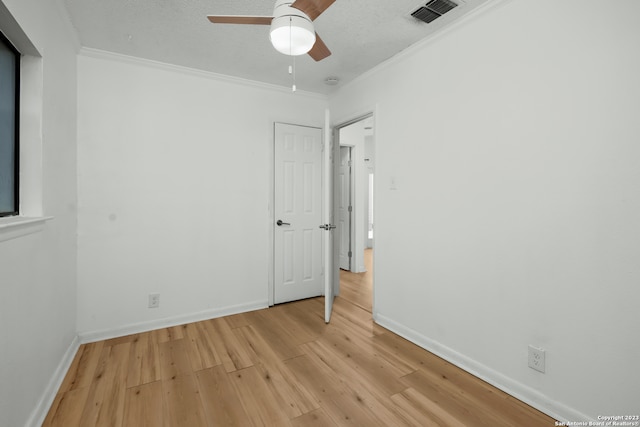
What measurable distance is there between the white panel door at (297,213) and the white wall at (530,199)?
1319mm

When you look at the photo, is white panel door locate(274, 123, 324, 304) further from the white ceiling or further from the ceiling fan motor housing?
the ceiling fan motor housing

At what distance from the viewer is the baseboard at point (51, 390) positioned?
1.60 m

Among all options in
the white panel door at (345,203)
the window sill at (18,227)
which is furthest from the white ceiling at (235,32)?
the white panel door at (345,203)

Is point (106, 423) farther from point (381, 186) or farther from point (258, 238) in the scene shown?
point (381, 186)

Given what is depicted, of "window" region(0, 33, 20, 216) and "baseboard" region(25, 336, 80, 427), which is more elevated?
"window" region(0, 33, 20, 216)

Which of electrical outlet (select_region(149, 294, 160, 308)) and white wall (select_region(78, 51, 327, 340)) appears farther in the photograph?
electrical outlet (select_region(149, 294, 160, 308))

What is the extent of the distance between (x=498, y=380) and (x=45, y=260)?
3039mm

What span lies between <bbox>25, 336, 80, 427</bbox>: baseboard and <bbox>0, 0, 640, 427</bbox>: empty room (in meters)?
0.02

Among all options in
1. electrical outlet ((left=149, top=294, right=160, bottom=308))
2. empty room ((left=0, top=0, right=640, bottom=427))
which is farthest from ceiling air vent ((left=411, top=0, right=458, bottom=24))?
electrical outlet ((left=149, top=294, right=160, bottom=308))

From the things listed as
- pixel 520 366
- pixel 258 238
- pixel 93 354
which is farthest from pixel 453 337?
pixel 93 354

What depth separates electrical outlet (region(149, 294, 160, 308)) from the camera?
9.53 feet

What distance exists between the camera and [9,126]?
1.59 metres

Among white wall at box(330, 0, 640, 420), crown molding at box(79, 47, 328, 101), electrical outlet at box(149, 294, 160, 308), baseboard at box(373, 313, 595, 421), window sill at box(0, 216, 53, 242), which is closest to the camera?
window sill at box(0, 216, 53, 242)

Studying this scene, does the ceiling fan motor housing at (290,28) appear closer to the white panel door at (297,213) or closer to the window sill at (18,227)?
the window sill at (18,227)
